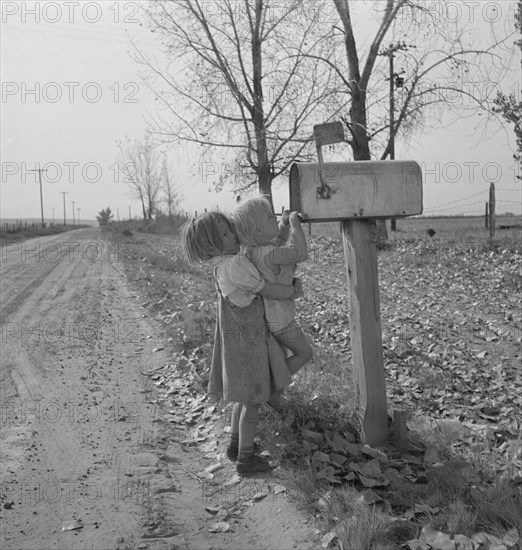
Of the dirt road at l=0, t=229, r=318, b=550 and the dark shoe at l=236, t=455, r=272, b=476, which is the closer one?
the dirt road at l=0, t=229, r=318, b=550

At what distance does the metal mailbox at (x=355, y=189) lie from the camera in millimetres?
3432

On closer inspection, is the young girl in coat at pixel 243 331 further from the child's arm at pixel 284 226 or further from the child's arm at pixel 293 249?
the child's arm at pixel 284 226

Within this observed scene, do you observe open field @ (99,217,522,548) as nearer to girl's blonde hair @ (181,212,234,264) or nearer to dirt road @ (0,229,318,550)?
dirt road @ (0,229,318,550)

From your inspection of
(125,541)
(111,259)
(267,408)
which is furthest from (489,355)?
(111,259)

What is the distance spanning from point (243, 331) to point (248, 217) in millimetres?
686

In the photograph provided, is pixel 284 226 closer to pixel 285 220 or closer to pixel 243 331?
pixel 285 220

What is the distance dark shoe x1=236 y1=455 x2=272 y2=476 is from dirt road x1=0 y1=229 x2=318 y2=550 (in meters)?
0.14

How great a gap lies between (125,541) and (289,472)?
99 cm

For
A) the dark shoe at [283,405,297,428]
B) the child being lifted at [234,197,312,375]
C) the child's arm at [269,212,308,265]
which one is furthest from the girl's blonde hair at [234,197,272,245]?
the dark shoe at [283,405,297,428]

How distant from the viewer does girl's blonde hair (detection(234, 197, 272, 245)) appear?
3404mm

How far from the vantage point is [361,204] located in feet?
11.4

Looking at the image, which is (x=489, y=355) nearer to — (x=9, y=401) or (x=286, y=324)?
(x=286, y=324)

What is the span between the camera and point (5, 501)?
131 inches

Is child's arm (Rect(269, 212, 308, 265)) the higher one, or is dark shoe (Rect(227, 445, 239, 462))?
child's arm (Rect(269, 212, 308, 265))
